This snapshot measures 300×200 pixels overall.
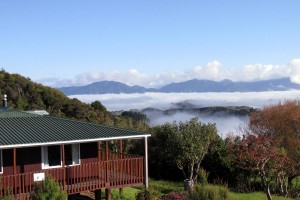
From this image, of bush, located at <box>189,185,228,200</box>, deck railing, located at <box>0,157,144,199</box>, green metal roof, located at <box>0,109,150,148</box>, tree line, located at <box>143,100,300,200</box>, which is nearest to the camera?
bush, located at <box>189,185,228,200</box>

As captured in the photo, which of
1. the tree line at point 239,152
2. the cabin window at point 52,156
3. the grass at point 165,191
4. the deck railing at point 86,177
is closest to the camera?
the deck railing at point 86,177

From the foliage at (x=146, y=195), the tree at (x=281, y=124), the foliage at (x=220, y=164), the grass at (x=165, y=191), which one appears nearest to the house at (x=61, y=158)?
the foliage at (x=146, y=195)

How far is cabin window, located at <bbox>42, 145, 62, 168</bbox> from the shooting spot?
20.0 m

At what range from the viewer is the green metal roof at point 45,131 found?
18.4 m

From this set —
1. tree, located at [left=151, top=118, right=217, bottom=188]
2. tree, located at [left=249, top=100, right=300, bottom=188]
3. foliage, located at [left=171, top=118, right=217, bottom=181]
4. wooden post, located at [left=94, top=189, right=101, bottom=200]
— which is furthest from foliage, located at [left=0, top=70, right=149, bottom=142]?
wooden post, located at [left=94, top=189, right=101, bottom=200]

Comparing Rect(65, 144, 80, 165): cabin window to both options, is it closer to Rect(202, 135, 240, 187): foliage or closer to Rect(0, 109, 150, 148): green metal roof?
Rect(0, 109, 150, 148): green metal roof

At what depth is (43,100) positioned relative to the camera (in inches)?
2613

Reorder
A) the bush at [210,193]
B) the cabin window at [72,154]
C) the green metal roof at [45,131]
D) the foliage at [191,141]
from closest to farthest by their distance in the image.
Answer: the bush at [210,193], the green metal roof at [45,131], the cabin window at [72,154], the foliage at [191,141]

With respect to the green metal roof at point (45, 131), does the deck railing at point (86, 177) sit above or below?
below

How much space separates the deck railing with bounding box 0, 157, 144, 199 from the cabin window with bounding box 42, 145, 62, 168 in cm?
86

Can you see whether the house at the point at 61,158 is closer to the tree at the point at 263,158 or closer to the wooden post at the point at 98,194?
the wooden post at the point at 98,194

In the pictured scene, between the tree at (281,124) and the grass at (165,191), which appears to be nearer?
the grass at (165,191)

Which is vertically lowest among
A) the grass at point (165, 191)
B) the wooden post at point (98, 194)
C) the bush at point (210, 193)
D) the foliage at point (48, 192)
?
the grass at point (165, 191)

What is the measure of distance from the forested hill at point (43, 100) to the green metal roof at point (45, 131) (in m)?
35.7
